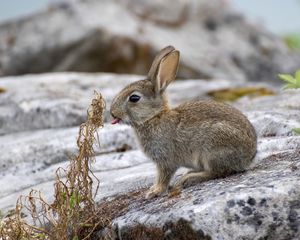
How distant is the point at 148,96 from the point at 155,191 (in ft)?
3.59

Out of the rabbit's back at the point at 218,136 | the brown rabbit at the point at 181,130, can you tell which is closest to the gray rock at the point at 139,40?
the brown rabbit at the point at 181,130

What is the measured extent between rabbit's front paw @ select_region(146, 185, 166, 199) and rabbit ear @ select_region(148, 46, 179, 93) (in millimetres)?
1066

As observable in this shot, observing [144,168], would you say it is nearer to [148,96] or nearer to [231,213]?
[148,96]

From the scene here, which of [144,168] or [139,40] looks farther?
[139,40]

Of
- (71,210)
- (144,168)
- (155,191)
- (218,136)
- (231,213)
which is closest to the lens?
(231,213)

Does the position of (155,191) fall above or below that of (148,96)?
below

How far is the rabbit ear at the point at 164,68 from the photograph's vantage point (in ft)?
24.3

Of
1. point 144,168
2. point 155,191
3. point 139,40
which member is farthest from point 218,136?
point 139,40

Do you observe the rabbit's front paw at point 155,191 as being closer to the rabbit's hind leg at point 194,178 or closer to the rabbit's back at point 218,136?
the rabbit's hind leg at point 194,178

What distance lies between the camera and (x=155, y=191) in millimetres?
6715

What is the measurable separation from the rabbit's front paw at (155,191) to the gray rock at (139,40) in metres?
9.81

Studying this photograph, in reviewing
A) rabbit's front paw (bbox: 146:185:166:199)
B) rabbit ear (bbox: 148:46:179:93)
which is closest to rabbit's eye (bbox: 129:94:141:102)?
rabbit ear (bbox: 148:46:179:93)

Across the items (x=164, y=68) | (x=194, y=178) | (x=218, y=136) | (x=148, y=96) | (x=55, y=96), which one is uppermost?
(x=164, y=68)

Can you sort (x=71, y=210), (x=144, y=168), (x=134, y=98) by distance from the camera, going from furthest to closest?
(x=144, y=168) → (x=134, y=98) → (x=71, y=210)
